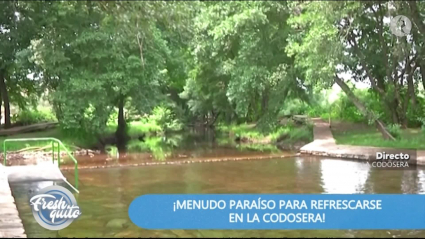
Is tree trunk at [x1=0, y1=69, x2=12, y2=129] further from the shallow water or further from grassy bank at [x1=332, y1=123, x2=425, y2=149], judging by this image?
grassy bank at [x1=332, y1=123, x2=425, y2=149]

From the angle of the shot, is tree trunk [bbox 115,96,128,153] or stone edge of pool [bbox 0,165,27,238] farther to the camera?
tree trunk [bbox 115,96,128,153]

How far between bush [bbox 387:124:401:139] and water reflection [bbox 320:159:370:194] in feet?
4.48

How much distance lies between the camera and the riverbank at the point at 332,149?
8312 millimetres

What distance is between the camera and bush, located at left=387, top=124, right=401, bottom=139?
9.20 meters

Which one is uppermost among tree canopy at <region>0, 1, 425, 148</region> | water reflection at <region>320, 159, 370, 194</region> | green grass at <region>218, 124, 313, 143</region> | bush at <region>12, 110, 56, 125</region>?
tree canopy at <region>0, 1, 425, 148</region>

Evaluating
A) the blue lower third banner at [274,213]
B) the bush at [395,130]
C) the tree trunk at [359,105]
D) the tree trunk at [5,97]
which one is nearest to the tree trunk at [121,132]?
the tree trunk at [5,97]

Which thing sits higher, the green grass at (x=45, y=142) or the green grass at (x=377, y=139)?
the green grass at (x=45, y=142)

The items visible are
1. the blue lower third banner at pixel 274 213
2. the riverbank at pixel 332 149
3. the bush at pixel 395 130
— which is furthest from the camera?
the bush at pixel 395 130

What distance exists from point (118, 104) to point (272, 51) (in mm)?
4386

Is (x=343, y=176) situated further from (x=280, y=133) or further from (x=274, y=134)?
(x=274, y=134)

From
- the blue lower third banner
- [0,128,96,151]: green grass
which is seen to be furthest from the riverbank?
[0,128,96,151]: green grass

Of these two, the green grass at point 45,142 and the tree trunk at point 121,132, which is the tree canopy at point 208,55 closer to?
the tree trunk at point 121,132

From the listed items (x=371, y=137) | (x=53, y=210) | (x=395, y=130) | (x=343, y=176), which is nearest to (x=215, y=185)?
(x=343, y=176)

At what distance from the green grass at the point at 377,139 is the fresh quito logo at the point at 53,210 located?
6.10 m
